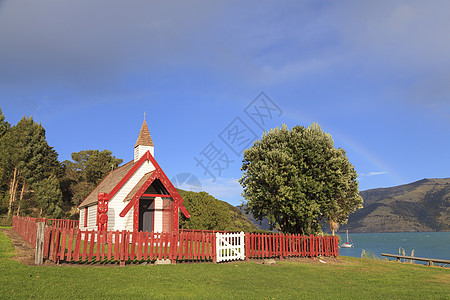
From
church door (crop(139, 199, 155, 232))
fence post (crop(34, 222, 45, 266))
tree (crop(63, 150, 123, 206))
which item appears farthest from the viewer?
tree (crop(63, 150, 123, 206))

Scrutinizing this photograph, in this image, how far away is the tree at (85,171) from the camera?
5656 centimetres

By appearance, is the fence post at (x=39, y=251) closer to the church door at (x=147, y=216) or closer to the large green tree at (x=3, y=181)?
the church door at (x=147, y=216)

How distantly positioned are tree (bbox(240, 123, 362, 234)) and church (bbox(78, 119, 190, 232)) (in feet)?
21.2

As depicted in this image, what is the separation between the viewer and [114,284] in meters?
10.9

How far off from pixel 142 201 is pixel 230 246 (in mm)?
10526

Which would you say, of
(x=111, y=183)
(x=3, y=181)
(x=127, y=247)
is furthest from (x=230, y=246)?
(x=3, y=181)

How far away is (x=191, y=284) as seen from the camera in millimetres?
11602

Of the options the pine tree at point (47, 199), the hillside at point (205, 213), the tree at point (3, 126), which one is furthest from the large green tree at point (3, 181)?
the hillside at point (205, 213)

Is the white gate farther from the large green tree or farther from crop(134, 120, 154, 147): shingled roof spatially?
the large green tree

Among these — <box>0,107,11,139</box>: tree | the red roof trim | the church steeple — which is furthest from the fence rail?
<box>0,107,11,139</box>: tree

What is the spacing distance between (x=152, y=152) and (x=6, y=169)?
3612 cm

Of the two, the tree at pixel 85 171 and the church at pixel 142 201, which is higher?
the tree at pixel 85 171

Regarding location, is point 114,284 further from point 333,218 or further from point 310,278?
point 333,218

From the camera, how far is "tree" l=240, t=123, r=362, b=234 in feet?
80.2
